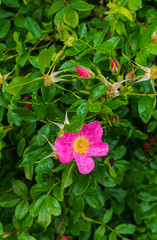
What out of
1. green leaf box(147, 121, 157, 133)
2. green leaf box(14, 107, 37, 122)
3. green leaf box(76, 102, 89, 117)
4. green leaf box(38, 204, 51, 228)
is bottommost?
green leaf box(38, 204, 51, 228)

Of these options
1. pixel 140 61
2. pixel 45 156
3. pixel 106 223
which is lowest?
pixel 106 223

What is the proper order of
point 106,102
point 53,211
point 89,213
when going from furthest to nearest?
point 89,213 → point 53,211 → point 106,102

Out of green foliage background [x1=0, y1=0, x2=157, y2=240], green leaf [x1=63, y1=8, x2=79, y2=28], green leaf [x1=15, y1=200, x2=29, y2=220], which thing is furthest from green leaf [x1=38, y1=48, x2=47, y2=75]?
green leaf [x1=15, y1=200, x2=29, y2=220]

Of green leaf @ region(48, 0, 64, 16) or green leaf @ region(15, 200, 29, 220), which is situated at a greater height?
green leaf @ region(48, 0, 64, 16)

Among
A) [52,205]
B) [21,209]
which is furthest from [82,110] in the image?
[21,209]

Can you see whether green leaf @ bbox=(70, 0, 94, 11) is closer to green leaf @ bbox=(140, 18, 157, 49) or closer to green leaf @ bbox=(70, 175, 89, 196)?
green leaf @ bbox=(140, 18, 157, 49)

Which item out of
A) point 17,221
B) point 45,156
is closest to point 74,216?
point 17,221

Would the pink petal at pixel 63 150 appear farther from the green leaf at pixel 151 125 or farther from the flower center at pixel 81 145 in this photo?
the green leaf at pixel 151 125

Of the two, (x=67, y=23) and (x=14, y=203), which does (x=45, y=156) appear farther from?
(x=67, y=23)
